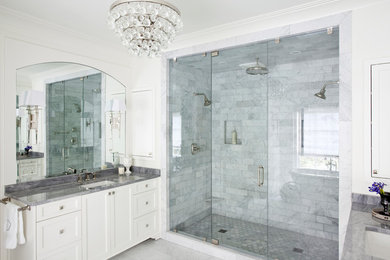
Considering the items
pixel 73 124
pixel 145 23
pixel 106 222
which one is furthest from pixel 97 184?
pixel 145 23

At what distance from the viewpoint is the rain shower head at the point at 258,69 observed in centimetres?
292

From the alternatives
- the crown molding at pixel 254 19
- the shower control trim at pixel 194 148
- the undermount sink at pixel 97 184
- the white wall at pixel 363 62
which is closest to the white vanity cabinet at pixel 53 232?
the undermount sink at pixel 97 184

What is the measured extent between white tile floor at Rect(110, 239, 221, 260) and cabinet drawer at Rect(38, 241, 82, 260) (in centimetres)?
56

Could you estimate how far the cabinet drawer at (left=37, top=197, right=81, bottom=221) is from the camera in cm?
220

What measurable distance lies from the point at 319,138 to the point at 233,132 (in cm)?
105

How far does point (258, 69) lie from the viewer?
2965mm

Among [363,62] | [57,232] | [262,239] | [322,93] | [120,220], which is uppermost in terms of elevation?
[363,62]

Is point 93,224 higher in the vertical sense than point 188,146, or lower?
lower

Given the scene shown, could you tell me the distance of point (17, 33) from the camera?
2.54m

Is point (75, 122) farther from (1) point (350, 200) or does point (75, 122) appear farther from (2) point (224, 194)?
(1) point (350, 200)

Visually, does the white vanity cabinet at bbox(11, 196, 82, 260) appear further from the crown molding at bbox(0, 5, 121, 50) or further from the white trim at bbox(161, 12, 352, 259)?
the crown molding at bbox(0, 5, 121, 50)

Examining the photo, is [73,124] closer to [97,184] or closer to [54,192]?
[97,184]

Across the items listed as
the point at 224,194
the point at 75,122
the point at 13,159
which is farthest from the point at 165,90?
the point at 13,159

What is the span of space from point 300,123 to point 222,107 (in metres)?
1.02
